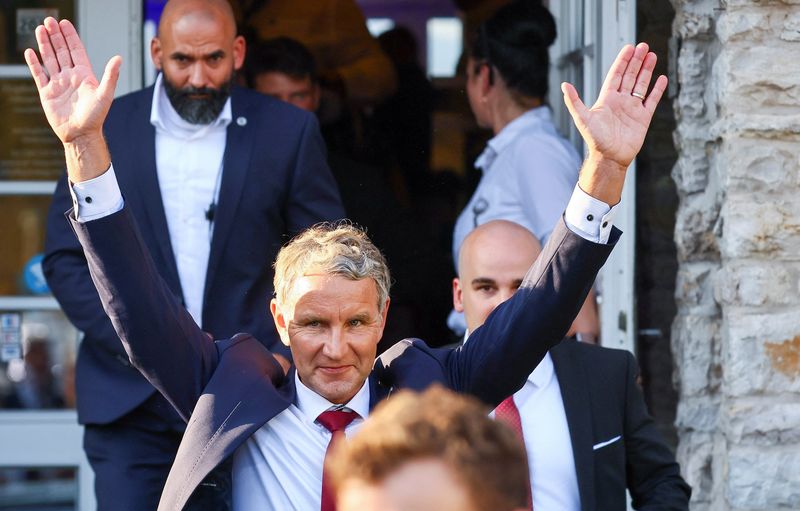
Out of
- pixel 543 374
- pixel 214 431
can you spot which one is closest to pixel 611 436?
pixel 543 374

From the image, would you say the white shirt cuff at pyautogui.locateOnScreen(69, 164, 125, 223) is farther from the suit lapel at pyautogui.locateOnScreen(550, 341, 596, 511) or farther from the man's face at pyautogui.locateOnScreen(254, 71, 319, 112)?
the man's face at pyautogui.locateOnScreen(254, 71, 319, 112)

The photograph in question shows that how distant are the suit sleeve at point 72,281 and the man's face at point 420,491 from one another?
92.8 inches

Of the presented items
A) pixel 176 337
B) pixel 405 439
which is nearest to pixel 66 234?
pixel 176 337

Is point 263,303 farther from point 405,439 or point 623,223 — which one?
point 405,439

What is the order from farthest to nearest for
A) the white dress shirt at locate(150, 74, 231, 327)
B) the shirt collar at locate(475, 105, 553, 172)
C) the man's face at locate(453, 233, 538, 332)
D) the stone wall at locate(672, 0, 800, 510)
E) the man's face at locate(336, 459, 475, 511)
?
the shirt collar at locate(475, 105, 553, 172) < the white dress shirt at locate(150, 74, 231, 327) < the stone wall at locate(672, 0, 800, 510) < the man's face at locate(453, 233, 538, 332) < the man's face at locate(336, 459, 475, 511)

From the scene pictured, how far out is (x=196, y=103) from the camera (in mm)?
3867

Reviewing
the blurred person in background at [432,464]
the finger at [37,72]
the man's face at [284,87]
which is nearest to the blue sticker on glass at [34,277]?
the man's face at [284,87]

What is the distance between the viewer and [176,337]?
8.84 feet

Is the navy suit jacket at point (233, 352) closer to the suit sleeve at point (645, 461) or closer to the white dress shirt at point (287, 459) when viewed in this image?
the white dress shirt at point (287, 459)

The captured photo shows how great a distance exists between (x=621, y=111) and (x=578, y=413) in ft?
2.80

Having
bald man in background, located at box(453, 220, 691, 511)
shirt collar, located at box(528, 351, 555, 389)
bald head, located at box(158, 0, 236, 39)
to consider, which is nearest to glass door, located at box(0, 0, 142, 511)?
bald head, located at box(158, 0, 236, 39)

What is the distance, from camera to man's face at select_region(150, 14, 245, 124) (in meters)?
3.84

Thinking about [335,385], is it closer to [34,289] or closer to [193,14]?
[193,14]

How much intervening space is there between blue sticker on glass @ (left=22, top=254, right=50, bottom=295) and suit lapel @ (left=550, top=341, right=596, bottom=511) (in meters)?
2.16
